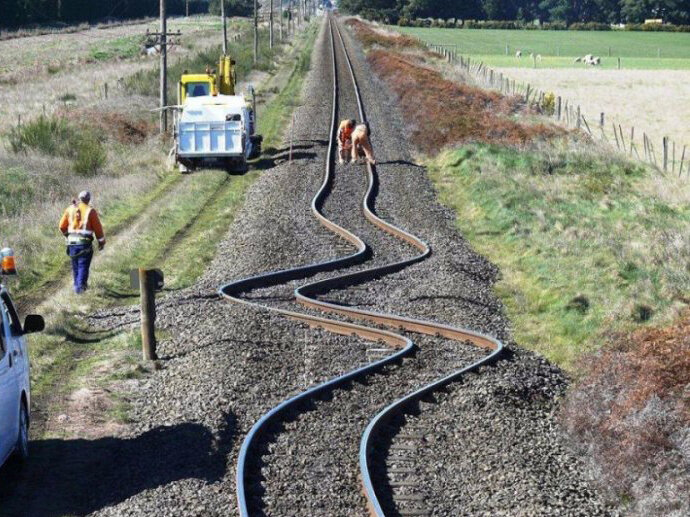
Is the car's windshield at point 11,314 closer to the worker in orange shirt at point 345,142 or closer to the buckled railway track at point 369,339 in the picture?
the buckled railway track at point 369,339

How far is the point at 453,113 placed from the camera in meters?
41.9

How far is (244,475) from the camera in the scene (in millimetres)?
10805

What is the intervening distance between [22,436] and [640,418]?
5.83 metres

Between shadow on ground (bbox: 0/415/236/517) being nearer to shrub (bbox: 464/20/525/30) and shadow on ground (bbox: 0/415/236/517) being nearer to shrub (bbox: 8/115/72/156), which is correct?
shrub (bbox: 8/115/72/156)

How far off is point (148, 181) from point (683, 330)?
794 inches

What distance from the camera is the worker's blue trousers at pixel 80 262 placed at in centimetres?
1886

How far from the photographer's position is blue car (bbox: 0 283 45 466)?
10.3 meters

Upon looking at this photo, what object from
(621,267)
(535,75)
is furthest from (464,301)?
(535,75)

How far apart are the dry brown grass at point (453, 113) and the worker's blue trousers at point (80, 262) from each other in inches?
697

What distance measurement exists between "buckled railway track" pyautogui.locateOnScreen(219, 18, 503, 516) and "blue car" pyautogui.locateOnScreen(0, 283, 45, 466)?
2.02 metres

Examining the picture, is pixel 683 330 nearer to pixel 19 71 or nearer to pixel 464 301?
pixel 464 301

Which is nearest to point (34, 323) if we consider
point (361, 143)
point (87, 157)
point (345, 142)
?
point (361, 143)

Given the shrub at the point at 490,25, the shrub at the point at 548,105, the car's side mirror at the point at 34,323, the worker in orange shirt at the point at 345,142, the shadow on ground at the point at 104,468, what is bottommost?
the shadow on ground at the point at 104,468

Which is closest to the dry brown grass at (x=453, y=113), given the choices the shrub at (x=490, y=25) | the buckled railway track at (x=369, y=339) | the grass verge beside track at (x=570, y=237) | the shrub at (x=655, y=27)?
the grass verge beside track at (x=570, y=237)
